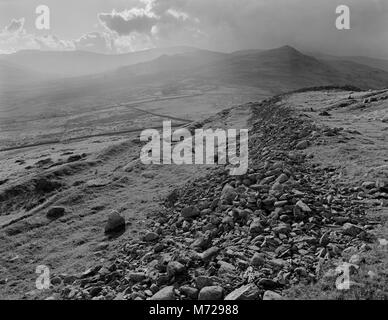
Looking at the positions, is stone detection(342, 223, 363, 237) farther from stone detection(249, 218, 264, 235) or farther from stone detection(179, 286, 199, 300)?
stone detection(179, 286, 199, 300)

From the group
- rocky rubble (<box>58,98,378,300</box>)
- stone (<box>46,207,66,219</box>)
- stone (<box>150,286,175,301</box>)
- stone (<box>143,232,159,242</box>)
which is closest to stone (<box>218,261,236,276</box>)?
rocky rubble (<box>58,98,378,300</box>)

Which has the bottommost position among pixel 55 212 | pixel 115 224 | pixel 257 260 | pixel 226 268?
pixel 55 212

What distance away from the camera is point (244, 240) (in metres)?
11.5

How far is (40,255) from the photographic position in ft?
55.4

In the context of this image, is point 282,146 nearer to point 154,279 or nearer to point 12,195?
point 154,279

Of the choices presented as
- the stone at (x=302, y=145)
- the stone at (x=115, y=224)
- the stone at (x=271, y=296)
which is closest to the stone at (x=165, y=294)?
the stone at (x=271, y=296)

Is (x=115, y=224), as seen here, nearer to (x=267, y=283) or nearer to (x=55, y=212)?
(x=55, y=212)

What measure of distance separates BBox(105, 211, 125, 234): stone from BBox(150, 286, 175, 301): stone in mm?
8050

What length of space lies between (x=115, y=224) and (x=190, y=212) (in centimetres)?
431

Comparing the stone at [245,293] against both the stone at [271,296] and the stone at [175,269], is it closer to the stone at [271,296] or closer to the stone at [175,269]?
the stone at [271,296]

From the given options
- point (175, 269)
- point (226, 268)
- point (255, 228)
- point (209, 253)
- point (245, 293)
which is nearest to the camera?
point (245, 293)

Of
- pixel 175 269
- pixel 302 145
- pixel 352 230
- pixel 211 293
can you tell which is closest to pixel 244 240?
pixel 175 269

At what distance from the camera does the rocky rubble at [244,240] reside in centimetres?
946

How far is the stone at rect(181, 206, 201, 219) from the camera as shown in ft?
50.8
